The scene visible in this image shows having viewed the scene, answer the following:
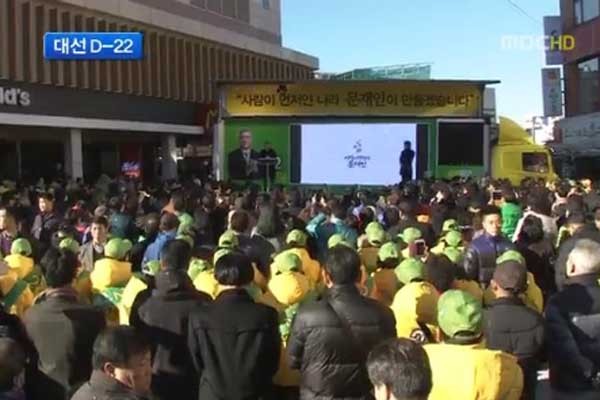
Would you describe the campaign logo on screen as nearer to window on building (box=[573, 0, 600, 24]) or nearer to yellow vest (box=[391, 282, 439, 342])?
yellow vest (box=[391, 282, 439, 342])

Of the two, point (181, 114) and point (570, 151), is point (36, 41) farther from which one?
point (570, 151)

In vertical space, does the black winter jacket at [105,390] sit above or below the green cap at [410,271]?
below

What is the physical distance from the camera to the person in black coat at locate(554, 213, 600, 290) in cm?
775

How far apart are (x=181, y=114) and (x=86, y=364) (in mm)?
35376

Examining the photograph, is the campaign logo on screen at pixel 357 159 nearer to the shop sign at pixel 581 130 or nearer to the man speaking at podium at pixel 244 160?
the man speaking at podium at pixel 244 160

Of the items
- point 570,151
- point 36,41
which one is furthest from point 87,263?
point 570,151

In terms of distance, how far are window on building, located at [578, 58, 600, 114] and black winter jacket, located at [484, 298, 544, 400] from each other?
39.7 metres

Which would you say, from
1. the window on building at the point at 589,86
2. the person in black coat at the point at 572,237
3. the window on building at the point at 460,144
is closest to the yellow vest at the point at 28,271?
the person in black coat at the point at 572,237

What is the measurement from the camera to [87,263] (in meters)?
8.63

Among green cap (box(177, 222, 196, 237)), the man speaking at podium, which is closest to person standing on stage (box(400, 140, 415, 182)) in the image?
the man speaking at podium

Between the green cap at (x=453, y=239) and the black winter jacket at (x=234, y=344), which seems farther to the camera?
the green cap at (x=453, y=239)

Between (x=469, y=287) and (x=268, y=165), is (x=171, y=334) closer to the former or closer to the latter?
(x=469, y=287)
